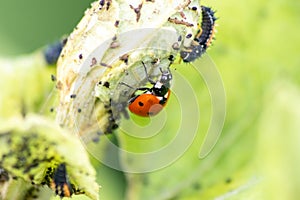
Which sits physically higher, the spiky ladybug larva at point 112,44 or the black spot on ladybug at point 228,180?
the black spot on ladybug at point 228,180

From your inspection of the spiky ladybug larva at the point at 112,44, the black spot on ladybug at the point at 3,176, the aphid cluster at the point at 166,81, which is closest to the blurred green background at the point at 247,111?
the aphid cluster at the point at 166,81

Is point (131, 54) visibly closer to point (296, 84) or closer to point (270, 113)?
point (270, 113)

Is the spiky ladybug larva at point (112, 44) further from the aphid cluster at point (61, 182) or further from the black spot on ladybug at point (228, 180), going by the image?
the black spot on ladybug at point (228, 180)

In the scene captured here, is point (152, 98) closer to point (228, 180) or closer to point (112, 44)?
point (112, 44)

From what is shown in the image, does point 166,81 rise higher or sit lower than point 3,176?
higher

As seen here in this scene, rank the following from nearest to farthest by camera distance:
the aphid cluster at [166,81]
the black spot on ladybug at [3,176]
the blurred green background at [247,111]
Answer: the black spot on ladybug at [3,176], the aphid cluster at [166,81], the blurred green background at [247,111]

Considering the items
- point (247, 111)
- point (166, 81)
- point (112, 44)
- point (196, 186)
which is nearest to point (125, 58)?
point (112, 44)
